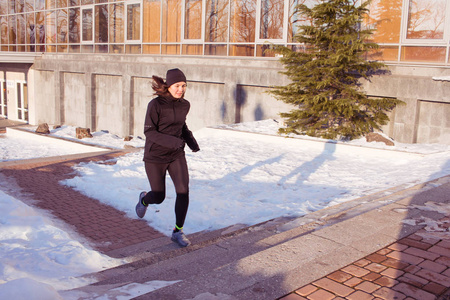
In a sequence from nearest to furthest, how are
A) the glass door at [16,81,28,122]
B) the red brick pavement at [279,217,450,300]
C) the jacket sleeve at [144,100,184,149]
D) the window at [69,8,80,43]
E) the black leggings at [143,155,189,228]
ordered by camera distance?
the red brick pavement at [279,217,450,300], the jacket sleeve at [144,100,184,149], the black leggings at [143,155,189,228], the window at [69,8,80,43], the glass door at [16,81,28,122]

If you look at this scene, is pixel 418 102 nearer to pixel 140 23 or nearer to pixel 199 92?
pixel 199 92

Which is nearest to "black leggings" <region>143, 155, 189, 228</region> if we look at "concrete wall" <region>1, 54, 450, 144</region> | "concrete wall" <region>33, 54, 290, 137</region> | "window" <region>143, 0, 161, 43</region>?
"concrete wall" <region>33, 54, 290, 137</region>

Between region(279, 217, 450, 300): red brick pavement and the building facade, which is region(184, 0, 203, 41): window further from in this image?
region(279, 217, 450, 300): red brick pavement

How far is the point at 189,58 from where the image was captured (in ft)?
59.7

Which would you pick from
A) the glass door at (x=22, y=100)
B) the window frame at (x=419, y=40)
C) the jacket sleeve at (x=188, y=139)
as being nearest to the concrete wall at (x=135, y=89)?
the glass door at (x=22, y=100)

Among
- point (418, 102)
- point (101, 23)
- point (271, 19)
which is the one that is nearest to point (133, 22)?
point (101, 23)

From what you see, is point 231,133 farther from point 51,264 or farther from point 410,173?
point 51,264

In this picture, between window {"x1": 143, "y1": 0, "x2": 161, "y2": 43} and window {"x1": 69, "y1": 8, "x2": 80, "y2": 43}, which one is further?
window {"x1": 69, "y1": 8, "x2": 80, "y2": 43}

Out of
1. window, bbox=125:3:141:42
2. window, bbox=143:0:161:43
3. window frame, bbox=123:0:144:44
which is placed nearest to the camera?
window, bbox=143:0:161:43

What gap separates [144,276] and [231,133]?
28.9ft

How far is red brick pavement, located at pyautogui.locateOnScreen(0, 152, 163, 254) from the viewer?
18.6 feet

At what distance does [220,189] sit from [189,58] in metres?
11.6

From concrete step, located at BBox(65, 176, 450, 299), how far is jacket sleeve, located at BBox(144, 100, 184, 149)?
1.07 metres

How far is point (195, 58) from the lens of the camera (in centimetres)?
1795
